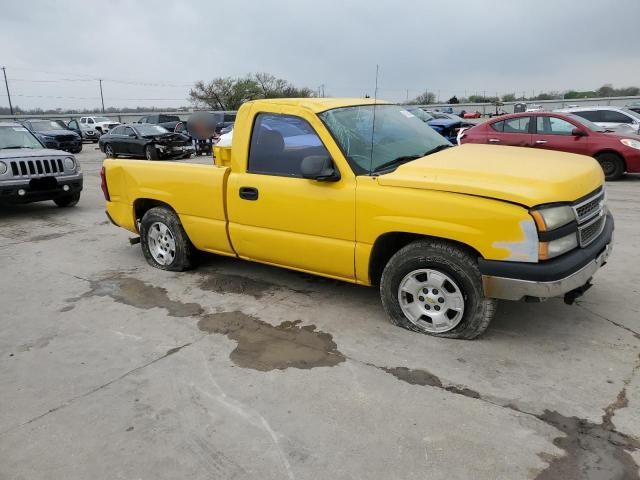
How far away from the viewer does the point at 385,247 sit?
13.3 ft

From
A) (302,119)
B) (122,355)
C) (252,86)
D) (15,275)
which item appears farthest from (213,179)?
(252,86)

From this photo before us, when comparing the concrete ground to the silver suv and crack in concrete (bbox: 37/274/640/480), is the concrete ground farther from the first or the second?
the silver suv

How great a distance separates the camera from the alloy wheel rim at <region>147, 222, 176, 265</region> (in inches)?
222

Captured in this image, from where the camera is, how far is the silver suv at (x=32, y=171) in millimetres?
8539

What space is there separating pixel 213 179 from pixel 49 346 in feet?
6.54

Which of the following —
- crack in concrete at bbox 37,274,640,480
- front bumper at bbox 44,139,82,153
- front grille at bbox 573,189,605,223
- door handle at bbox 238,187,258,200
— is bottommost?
front bumper at bbox 44,139,82,153

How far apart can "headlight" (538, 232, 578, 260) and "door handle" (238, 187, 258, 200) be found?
240 centimetres

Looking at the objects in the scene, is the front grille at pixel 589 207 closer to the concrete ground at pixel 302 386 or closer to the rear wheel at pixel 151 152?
the concrete ground at pixel 302 386

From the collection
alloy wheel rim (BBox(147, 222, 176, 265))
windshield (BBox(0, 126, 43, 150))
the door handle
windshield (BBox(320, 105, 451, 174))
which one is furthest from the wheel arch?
windshield (BBox(0, 126, 43, 150))

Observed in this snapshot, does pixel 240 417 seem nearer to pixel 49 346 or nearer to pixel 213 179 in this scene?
pixel 49 346

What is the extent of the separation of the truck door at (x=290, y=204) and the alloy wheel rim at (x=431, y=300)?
508 mm

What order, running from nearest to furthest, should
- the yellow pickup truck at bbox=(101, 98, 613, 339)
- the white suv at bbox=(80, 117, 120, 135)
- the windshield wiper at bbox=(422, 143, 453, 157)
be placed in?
the yellow pickup truck at bbox=(101, 98, 613, 339), the windshield wiper at bbox=(422, 143, 453, 157), the white suv at bbox=(80, 117, 120, 135)

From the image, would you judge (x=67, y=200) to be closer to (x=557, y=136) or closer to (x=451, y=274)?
(x=451, y=274)

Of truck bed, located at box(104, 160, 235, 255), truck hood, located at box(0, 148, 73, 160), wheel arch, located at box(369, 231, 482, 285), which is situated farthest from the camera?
truck hood, located at box(0, 148, 73, 160)
